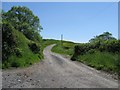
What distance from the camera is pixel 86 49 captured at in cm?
3297

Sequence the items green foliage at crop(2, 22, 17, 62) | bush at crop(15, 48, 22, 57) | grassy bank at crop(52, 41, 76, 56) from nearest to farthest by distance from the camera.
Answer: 1. green foliage at crop(2, 22, 17, 62)
2. bush at crop(15, 48, 22, 57)
3. grassy bank at crop(52, 41, 76, 56)

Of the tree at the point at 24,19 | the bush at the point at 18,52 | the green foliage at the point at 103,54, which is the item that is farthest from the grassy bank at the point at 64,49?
the bush at the point at 18,52

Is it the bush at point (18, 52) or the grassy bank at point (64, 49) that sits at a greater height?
the bush at point (18, 52)

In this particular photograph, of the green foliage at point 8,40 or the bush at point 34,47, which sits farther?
the bush at point 34,47

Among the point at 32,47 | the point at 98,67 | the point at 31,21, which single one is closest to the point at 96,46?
the point at 32,47

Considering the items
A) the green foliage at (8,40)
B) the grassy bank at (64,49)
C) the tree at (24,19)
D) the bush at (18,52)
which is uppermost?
the tree at (24,19)

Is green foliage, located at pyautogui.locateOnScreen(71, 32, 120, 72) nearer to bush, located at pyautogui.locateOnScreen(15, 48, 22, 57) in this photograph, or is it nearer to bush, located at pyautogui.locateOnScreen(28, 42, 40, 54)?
bush, located at pyautogui.locateOnScreen(28, 42, 40, 54)

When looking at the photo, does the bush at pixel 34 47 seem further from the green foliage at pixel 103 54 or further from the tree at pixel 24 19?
the tree at pixel 24 19

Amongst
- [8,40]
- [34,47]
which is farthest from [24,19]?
[8,40]

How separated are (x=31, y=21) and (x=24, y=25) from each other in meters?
6.24

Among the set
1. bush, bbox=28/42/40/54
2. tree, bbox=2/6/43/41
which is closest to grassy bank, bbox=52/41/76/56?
tree, bbox=2/6/43/41

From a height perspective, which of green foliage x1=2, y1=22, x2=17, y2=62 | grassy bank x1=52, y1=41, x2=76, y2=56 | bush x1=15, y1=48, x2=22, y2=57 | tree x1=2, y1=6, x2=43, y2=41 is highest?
tree x1=2, y1=6, x2=43, y2=41

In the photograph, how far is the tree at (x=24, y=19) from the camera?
158 ft

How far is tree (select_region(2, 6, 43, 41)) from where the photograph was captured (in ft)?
158
